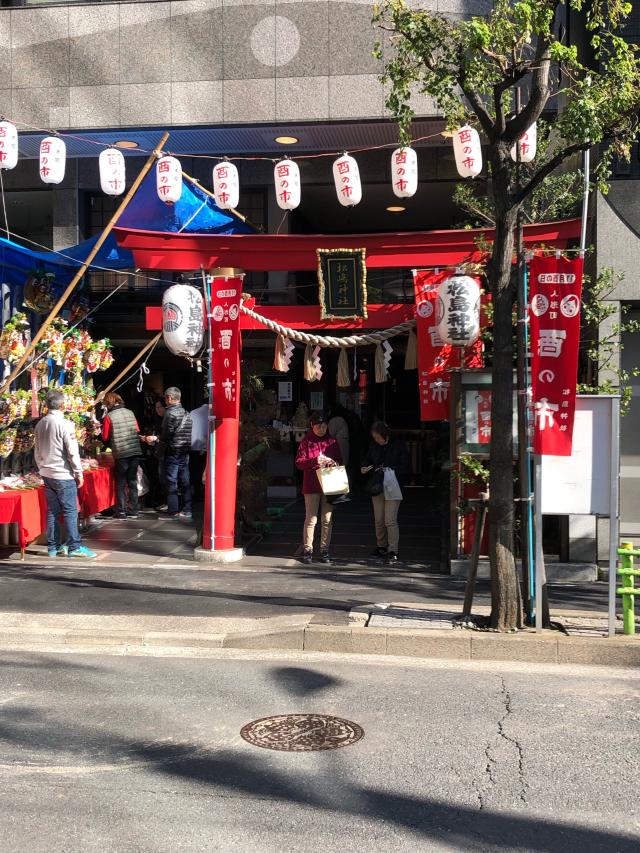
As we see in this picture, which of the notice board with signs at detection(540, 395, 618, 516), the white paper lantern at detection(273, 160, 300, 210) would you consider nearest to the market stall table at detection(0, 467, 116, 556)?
the white paper lantern at detection(273, 160, 300, 210)

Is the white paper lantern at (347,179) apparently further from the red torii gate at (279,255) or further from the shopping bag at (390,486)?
the shopping bag at (390,486)

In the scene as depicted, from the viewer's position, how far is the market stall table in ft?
37.7

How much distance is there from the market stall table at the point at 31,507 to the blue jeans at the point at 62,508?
0.78 ft

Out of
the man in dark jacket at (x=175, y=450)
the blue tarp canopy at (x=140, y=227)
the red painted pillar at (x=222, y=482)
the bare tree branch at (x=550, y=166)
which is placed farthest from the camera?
the man in dark jacket at (x=175, y=450)

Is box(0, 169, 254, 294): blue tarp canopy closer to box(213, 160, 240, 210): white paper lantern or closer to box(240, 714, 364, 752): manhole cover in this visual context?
box(213, 160, 240, 210): white paper lantern

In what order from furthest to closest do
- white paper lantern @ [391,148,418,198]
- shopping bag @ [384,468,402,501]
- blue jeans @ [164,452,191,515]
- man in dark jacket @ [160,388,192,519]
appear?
blue jeans @ [164,452,191,515], man in dark jacket @ [160,388,192,519], white paper lantern @ [391,148,418,198], shopping bag @ [384,468,402,501]

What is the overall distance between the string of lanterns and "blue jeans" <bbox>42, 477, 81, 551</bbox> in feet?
15.1

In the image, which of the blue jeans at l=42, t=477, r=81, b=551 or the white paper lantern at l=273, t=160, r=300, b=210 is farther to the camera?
the white paper lantern at l=273, t=160, r=300, b=210

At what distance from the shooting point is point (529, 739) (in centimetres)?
580

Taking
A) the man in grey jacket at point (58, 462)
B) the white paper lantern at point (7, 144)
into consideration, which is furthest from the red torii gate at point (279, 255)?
the white paper lantern at point (7, 144)

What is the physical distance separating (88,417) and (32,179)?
6.77 m

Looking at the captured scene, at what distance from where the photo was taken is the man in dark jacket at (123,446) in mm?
14500

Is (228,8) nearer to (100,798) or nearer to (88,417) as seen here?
(88,417)

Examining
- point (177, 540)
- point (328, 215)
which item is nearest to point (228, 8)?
point (328, 215)
